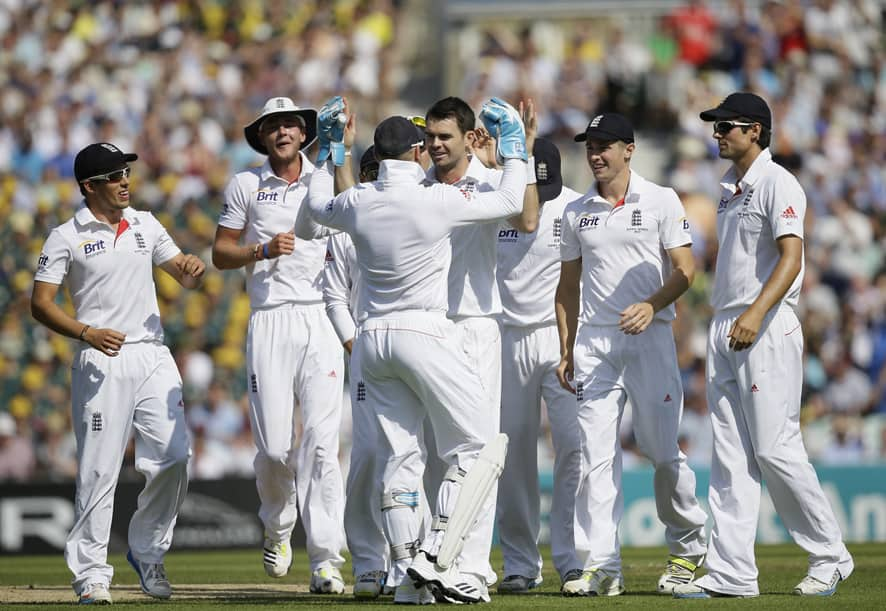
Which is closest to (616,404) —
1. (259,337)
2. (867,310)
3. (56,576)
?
(259,337)

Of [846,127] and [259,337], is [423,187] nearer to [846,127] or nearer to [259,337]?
[259,337]

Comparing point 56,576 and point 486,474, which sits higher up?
point 486,474

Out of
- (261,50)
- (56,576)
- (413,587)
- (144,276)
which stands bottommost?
(56,576)

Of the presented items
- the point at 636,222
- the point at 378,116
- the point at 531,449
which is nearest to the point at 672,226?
the point at 636,222

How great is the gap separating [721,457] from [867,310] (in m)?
10.2

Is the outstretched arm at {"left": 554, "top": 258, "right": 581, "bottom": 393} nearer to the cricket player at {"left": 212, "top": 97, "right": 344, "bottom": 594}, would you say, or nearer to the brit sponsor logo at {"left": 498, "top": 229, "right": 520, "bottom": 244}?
the brit sponsor logo at {"left": 498, "top": 229, "right": 520, "bottom": 244}

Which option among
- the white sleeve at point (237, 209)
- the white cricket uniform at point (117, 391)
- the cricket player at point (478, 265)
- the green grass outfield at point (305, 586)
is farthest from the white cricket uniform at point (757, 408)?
the white cricket uniform at point (117, 391)

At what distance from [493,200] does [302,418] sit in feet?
8.33

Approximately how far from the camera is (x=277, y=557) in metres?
10.4

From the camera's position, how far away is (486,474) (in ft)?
27.2

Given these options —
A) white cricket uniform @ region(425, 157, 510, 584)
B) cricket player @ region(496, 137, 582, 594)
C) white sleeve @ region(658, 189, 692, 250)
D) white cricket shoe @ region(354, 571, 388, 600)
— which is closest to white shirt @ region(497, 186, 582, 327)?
cricket player @ region(496, 137, 582, 594)

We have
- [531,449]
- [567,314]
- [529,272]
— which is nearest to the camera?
[567,314]

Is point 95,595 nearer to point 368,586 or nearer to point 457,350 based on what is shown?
point 368,586

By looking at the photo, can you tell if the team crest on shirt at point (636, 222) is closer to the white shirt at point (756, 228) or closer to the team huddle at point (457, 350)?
the team huddle at point (457, 350)
